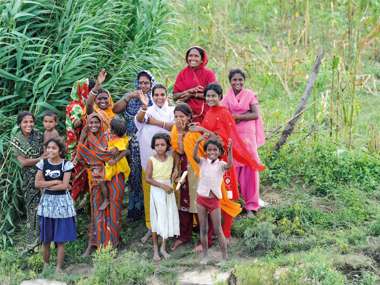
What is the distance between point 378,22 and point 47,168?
156 inches

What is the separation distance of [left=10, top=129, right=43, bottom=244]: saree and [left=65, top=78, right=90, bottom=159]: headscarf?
254mm

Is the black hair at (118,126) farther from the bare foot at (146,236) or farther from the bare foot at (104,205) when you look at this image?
the bare foot at (146,236)

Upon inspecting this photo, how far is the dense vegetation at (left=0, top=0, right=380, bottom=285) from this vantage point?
5.89 meters

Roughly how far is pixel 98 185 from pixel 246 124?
4.61 ft

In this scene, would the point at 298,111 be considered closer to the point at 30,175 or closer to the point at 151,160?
the point at 151,160

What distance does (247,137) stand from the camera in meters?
6.60

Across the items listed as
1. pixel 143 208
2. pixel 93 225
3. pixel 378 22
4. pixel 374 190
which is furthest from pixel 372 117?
pixel 93 225

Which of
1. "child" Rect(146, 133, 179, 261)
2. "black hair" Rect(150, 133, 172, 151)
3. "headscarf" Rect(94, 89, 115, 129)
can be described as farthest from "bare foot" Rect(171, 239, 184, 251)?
"headscarf" Rect(94, 89, 115, 129)

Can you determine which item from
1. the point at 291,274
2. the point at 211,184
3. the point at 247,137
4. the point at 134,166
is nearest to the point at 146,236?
the point at 134,166

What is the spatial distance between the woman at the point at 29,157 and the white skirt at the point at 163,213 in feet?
3.29

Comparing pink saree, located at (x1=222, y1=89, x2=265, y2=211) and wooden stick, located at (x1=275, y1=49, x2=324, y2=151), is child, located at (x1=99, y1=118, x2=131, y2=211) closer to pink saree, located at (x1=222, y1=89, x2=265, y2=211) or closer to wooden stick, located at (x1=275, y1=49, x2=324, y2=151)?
pink saree, located at (x1=222, y1=89, x2=265, y2=211)

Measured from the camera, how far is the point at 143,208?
686 centimetres

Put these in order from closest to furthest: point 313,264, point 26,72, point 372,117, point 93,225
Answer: point 313,264, point 93,225, point 26,72, point 372,117

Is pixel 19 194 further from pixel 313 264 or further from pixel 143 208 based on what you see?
pixel 313 264
